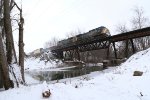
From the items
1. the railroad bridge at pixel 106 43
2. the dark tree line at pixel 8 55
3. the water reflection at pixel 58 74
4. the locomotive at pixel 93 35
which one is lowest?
the water reflection at pixel 58 74

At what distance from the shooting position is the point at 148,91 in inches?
264

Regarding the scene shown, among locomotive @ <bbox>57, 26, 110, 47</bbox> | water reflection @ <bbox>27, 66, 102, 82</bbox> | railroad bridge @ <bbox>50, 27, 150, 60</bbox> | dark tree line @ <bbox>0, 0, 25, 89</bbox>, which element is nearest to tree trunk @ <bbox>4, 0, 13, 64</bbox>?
dark tree line @ <bbox>0, 0, 25, 89</bbox>

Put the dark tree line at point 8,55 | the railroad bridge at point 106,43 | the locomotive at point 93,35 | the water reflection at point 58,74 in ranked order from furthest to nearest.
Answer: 1. the locomotive at point 93,35
2. the railroad bridge at point 106,43
3. the water reflection at point 58,74
4. the dark tree line at point 8,55

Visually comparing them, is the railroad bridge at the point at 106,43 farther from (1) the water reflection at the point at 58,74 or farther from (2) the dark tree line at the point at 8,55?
(2) the dark tree line at the point at 8,55

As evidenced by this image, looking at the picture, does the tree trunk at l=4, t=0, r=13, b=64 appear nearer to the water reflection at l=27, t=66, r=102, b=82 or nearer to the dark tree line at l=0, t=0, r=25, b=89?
the dark tree line at l=0, t=0, r=25, b=89

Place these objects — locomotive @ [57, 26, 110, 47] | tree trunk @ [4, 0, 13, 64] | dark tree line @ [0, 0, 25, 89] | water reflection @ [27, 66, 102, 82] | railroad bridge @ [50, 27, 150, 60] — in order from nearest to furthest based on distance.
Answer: dark tree line @ [0, 0, 25, 89] → tree trunk @ [4, 0, 13, 64] → water reflection @ [27, 66, 102, 82] → railroad bridge @ [50, 27, 150, 60] → locomotive @ [57, 26, 110, 47]

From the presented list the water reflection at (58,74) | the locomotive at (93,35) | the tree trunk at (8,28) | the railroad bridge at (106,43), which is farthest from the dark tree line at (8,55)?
the locomotive at (93,35)

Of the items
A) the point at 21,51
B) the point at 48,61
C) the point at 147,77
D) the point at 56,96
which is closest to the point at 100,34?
the point at 48,61

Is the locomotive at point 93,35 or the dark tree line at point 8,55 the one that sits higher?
the locomotive at point 93,35

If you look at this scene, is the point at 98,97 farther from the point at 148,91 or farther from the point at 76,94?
the point at 148,91

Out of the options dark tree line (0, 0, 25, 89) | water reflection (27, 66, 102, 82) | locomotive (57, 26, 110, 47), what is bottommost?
water reflection (27, 66, 102, 82)

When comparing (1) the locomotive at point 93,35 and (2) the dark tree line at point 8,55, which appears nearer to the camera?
(2) the dark tree line at point 8,55

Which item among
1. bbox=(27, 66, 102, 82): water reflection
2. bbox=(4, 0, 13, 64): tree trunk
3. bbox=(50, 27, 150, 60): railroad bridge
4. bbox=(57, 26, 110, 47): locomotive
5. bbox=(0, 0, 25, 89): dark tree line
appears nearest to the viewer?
bbox=(0, 0, 25, 89): dark tree line

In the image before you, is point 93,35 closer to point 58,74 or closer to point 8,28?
point 58,74
